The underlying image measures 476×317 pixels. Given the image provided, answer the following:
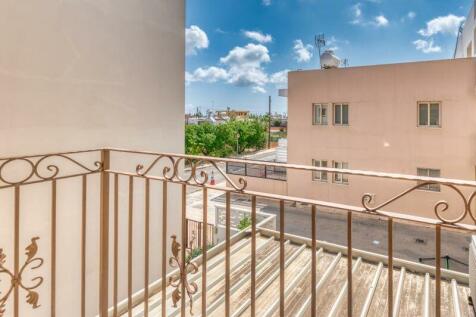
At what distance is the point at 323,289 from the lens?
2732 millimetres

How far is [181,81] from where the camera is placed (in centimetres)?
303

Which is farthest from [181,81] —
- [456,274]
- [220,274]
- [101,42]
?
[456,274]

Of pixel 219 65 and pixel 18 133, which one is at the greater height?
pixel 219 65

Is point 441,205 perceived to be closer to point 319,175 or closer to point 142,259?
point 142,259

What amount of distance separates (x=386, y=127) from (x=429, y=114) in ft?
3.30

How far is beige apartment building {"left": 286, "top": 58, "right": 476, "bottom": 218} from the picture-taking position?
7598 millimetres

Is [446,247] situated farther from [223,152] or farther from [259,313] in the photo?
[223,152]

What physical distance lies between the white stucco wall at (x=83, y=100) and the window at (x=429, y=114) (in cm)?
713

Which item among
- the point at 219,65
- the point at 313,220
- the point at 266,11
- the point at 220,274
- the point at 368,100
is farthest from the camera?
the point at 219,65

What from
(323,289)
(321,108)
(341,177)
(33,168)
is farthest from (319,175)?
(33,168)

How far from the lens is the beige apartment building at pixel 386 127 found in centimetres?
760

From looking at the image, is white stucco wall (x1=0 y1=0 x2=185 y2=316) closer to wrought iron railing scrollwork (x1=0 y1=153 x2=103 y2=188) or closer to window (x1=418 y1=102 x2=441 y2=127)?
wrought iron railing scrollwork (x1=0 y1=153 x2=103 y2=188)

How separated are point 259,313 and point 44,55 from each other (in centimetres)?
226

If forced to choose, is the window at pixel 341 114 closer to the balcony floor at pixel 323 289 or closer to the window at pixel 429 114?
the window at pixel 429 114
